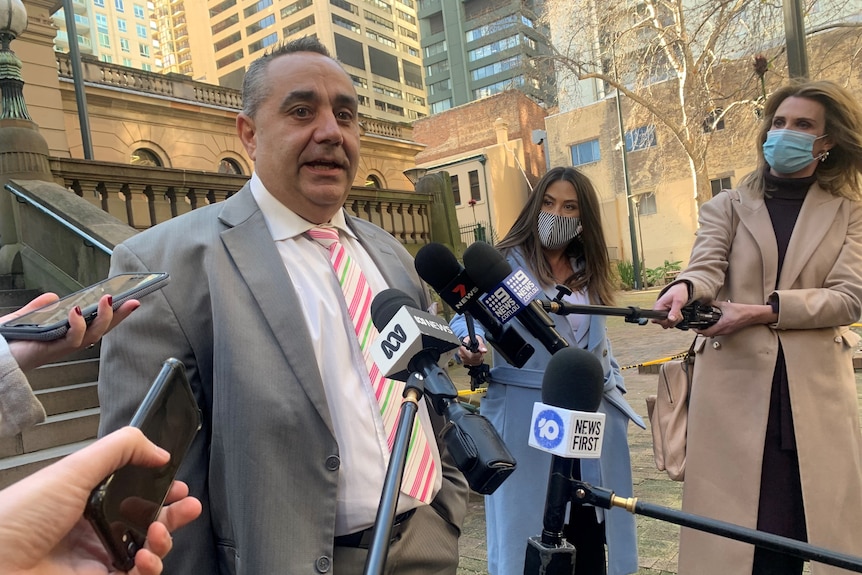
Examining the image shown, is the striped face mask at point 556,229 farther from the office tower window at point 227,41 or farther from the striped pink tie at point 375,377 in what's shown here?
the office tower window at point 227,41

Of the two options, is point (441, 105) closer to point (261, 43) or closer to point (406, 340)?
point (261, 43)

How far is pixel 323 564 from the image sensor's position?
4.68 ft

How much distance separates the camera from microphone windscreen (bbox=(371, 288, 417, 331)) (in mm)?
1224

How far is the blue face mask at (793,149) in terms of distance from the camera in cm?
232

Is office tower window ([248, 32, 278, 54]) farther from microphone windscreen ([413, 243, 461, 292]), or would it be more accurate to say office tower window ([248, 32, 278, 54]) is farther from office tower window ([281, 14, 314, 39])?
microphone windscreen ([413, 243, 461, 292])

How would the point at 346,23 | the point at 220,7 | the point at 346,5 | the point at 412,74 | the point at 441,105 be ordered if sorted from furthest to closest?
the point at 412,74 → the point at 220,7 → the point at 441,105 → the point at 346,5 → the point at 346,23

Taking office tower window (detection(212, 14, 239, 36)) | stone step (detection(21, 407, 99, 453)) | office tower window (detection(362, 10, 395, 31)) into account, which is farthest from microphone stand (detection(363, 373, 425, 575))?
office tower window (detection(212, 14, 239, 36))

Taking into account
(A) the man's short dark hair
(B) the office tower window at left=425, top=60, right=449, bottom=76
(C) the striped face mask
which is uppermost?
(B) the office tower window at left=425, top=60, right=449, bottom=76

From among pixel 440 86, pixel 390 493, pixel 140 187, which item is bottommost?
pixel 390 493

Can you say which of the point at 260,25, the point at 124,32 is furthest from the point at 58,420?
the point at 124,32

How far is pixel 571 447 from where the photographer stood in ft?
3.42

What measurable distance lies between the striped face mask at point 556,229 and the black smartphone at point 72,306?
191 centimetres

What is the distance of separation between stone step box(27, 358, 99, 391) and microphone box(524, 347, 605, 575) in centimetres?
471

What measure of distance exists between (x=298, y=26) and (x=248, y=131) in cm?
7615
